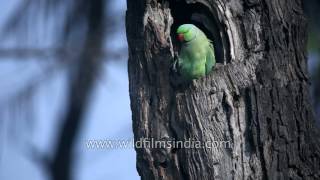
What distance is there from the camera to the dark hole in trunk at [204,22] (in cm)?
520

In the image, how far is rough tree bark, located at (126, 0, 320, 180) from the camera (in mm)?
4926

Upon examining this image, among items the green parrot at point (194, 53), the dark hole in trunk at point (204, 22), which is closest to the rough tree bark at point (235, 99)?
the dark hole in trunk at point (204, 22)

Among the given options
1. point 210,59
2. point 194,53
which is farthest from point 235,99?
point 194,53

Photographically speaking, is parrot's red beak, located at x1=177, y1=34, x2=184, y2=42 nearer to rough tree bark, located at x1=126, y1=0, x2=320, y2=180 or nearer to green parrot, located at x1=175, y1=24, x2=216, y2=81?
green parrot, located at x1=175, y1=24, x2=216, y2=81

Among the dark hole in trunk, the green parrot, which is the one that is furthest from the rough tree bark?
the green parrot

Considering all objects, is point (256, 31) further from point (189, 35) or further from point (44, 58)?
point (44, 58)

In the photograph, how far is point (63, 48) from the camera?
6.43m

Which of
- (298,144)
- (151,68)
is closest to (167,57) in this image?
(151,68)

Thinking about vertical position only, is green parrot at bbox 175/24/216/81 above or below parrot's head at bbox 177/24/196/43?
below

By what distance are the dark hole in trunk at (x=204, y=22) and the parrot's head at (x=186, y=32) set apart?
0.26ft

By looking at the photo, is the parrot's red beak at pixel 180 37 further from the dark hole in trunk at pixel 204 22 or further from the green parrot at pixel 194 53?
the dark hole in trunk at pixel 204 22

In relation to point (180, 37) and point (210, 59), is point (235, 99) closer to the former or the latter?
point (210, 59)

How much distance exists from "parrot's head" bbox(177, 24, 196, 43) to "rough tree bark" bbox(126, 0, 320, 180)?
7.1 inches

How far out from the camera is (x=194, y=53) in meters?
5.59
